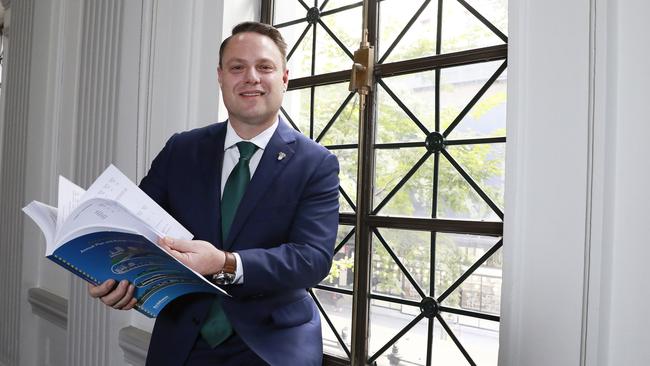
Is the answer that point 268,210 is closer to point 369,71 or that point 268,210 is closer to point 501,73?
point 369,71

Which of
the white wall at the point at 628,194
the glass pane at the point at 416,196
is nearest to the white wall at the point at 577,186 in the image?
the white wall at the point at 628,194

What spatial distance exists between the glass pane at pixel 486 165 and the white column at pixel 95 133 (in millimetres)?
1703

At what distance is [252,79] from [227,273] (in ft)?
1.92

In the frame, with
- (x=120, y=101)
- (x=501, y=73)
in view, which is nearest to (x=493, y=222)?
(x=501, y=73)

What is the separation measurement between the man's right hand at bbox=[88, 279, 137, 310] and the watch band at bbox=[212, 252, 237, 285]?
0.22 m

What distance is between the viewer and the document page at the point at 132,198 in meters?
1.15

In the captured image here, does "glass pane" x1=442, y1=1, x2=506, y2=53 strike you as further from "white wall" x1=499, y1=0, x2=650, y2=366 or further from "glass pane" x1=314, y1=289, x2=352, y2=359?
"glass pane" x1=314, y1=289, x2=352, y2=359

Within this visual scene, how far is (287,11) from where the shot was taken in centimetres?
237

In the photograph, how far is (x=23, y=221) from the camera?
330cm

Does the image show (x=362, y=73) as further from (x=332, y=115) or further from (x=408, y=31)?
(x=332, y=115)

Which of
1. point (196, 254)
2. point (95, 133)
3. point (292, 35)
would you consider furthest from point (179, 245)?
point (95, 133)

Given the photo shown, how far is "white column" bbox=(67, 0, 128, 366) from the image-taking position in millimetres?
2500

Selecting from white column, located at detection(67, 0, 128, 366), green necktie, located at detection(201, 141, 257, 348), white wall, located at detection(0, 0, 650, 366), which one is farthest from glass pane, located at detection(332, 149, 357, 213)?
white column, located at detection(67, 0, 128, 366)

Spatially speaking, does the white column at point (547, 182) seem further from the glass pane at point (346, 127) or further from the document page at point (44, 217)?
the document page at point (44, 217)
